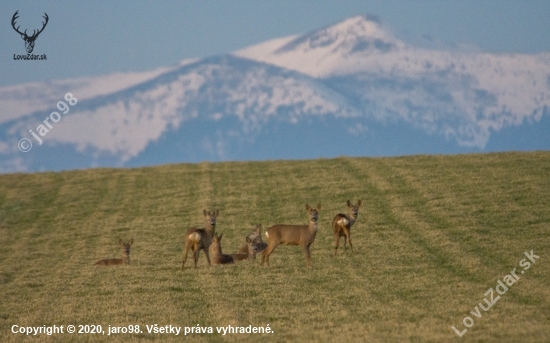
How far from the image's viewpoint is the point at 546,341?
15570 mm

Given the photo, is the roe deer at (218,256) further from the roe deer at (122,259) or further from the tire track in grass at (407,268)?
the tire track in grass at (407,268)

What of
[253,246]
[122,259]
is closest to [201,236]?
[253,246]

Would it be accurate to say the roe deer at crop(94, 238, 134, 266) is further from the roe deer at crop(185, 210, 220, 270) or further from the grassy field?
the roe deer at crop(185, 210, 220, 270)

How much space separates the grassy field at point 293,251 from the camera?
18453mm

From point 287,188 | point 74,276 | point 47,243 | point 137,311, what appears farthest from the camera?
point 287,188

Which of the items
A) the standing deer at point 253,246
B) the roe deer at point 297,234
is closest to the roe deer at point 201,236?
the roe deer at point 297,234

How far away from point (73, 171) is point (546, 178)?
2354 cm

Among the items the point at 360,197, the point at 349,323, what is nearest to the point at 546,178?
the point at 360,197

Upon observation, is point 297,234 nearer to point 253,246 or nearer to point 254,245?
point 253,246

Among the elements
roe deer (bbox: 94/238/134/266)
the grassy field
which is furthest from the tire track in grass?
roe deer (bbox: 94/238/134/266)

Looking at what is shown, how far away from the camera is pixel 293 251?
2764cm

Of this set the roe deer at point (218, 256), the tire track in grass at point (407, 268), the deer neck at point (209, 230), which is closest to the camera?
the tire track in grass at point (407, 268)

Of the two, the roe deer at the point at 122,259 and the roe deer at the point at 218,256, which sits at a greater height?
the roe deer at the point at 122,259

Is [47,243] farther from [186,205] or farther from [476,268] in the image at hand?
[476,268]
